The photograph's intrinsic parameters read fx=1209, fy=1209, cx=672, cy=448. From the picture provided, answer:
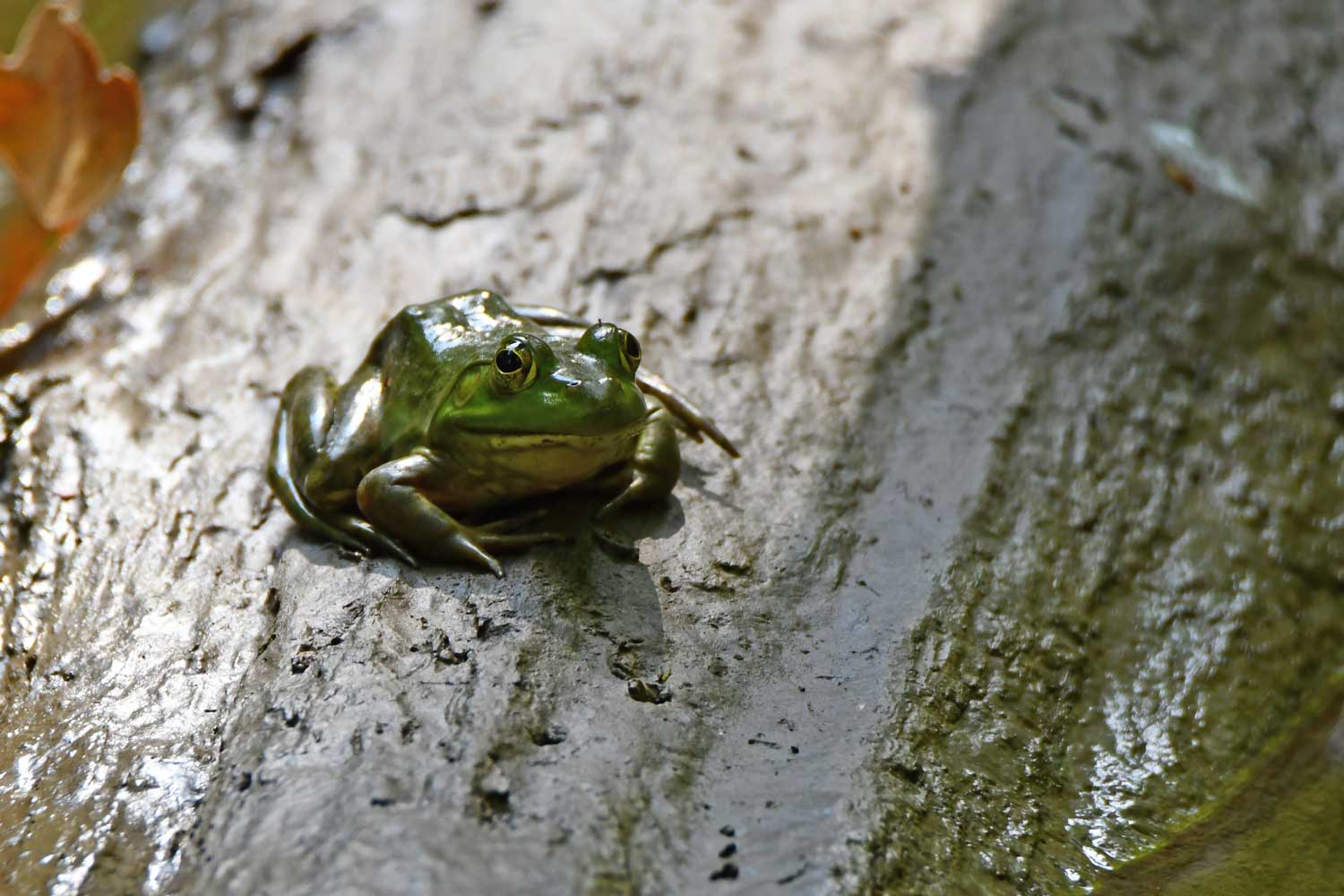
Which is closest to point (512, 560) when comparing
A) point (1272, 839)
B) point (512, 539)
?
point (512, 539)

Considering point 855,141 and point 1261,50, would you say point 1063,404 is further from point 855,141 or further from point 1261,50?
point 1261,50

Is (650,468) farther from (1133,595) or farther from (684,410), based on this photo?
(1133,595)

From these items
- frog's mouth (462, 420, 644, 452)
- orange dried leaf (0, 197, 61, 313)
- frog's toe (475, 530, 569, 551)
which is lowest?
orange dried leaf (0, 197, 61, 313)

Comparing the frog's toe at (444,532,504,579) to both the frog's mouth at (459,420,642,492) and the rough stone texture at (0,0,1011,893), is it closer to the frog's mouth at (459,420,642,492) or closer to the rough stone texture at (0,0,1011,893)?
the rough stone texture at (0,0,1011,893)

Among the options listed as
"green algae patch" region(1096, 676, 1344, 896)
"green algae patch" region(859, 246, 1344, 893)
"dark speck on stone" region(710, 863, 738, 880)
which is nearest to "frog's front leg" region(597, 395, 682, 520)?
"green algae patch" region(859, 246, 1344, 893)

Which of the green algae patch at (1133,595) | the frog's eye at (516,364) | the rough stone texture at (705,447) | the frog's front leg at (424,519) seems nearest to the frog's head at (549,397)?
the frog's eye at (516,364)

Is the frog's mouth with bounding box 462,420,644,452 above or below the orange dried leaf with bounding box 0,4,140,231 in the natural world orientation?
above

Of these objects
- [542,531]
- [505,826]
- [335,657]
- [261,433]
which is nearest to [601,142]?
[261,433]
